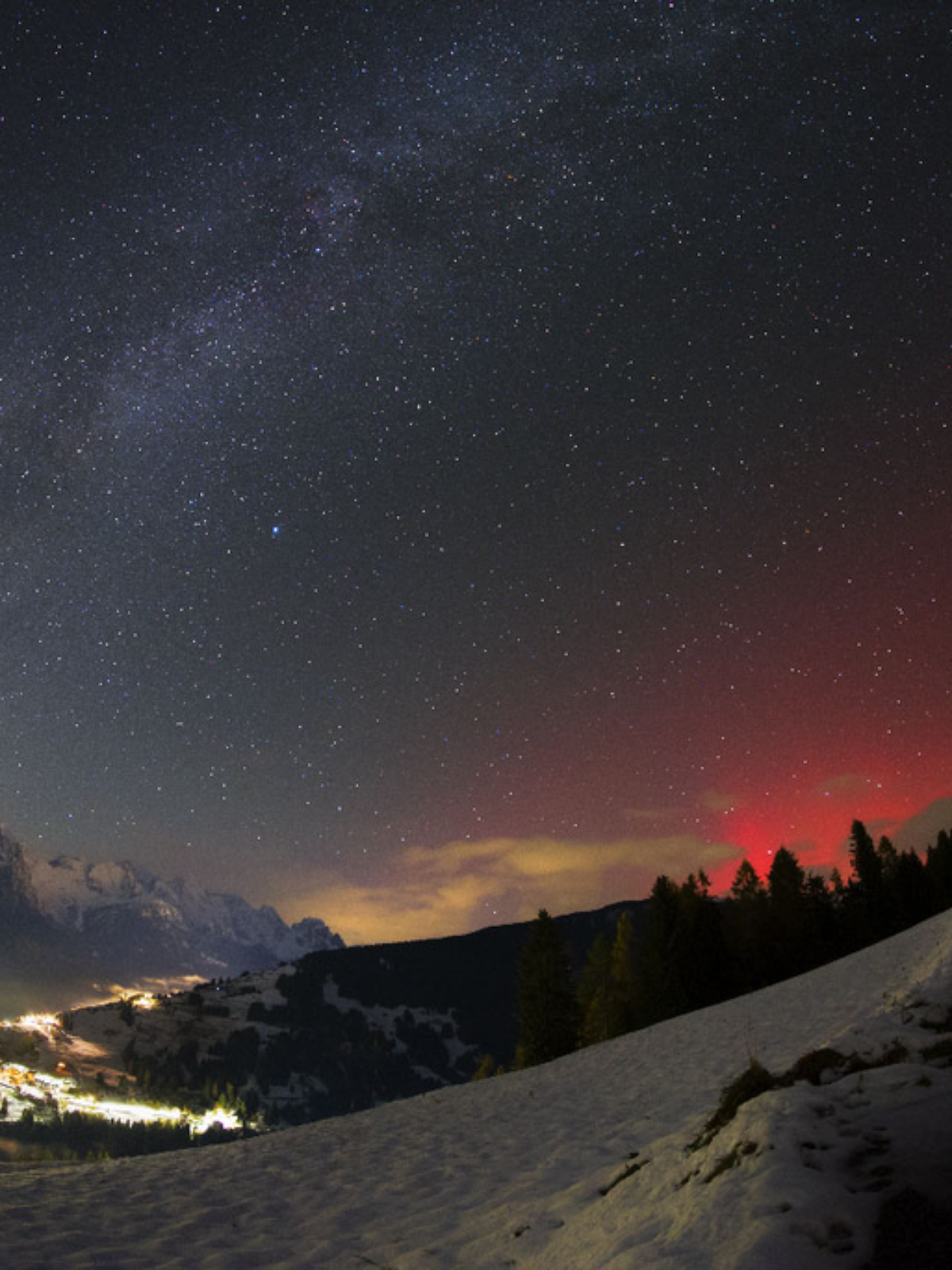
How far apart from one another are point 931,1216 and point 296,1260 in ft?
22.7

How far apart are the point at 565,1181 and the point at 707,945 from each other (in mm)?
42259

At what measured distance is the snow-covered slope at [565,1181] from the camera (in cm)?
514

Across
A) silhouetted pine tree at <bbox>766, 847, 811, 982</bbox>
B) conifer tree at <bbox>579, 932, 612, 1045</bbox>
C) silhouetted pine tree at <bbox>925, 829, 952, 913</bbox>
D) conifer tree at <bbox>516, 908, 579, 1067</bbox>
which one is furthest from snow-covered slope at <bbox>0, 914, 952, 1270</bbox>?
silhouetted pine tree at <bbox>925, 829, 952, 913</bbox>

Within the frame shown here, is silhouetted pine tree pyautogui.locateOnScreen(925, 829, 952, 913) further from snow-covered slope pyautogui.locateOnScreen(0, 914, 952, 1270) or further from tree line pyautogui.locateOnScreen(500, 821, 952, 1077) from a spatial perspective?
snow-covered slope pyautogui.locateOnScreen(0, 914, 952, 1270)

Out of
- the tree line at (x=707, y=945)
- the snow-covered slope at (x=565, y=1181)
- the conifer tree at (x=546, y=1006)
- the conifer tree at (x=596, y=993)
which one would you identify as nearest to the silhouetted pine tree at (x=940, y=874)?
the tree line at (x=707, y=945)

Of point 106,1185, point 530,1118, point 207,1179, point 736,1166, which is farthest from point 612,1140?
point 106,1185

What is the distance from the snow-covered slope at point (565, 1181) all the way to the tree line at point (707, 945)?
98.6ft

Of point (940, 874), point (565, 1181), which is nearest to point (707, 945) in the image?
point (940, 874)

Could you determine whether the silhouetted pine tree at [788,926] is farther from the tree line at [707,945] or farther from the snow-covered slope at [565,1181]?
the snow-covered slope at [565,1181]

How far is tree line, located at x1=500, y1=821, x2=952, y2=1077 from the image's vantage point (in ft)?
154

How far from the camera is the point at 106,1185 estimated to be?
39.7 feet

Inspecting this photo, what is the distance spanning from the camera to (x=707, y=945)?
47.7m

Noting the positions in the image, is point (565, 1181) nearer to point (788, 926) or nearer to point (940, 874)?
point (788, 926)

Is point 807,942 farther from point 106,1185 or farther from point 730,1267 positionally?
point 730,1267
